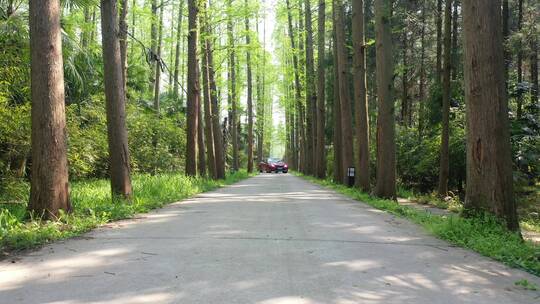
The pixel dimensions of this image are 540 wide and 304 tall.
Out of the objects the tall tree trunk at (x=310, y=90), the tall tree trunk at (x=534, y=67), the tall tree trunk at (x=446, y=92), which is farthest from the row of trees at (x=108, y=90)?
the tall tree trunk at (x=534, y=67)

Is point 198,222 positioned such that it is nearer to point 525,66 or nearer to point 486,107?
point 486,107

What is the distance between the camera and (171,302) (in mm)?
4004

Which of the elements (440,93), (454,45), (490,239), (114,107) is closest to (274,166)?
(454,45)

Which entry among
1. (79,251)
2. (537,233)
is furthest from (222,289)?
(537,233)

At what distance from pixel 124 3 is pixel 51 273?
14.3 m

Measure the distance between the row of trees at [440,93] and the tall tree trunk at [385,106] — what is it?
1.2 inches

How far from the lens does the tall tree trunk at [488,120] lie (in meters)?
7.71

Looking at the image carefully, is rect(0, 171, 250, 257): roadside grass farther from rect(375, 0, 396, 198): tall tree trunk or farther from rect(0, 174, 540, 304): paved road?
rect(375, 0, 396, 198): tall tree trunk

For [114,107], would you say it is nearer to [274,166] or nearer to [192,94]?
[192,94]

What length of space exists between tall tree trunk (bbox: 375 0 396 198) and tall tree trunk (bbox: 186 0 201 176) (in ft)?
26.3

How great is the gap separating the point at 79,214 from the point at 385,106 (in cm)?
945

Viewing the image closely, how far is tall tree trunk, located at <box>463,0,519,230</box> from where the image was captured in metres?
7.71

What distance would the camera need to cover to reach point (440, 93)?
19.6 meters

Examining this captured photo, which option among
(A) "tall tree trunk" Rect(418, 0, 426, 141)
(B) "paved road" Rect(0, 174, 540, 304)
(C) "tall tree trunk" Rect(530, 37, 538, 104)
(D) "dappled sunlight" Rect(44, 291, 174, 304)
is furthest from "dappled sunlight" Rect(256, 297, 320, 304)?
(A) "tall tree trunk" Rect(418, 0, 426, 141)
